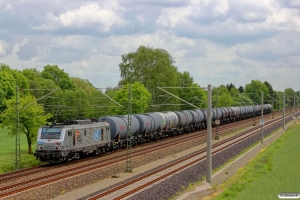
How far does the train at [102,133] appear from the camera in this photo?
38.9 meters

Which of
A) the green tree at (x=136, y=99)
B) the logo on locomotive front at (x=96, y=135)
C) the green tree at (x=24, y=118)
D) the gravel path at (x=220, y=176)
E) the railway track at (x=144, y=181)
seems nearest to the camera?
the railway track at (x=144, y=181)

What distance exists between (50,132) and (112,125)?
33.2ft

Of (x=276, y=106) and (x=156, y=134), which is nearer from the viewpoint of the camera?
(x=156, y=134)

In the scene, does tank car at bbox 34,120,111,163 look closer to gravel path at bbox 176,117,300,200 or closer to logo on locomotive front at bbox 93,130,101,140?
logo on locomotive front at bbox 93,130,101,140

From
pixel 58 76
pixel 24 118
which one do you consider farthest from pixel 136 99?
pixel 58 76

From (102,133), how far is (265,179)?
19.3 metres

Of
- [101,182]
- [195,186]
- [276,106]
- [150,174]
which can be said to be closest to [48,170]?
[101,182]

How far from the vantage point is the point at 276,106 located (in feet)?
646

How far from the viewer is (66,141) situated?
39156 millimetres

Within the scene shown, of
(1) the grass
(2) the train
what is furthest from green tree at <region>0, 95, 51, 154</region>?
(1) the grass

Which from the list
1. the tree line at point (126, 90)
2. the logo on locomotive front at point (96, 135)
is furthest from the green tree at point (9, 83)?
the logo on locomotive front at point (96, 135)

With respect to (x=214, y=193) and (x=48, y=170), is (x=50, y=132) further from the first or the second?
(x=214, y=193)

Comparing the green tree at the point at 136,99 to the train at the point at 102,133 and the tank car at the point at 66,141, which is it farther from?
the tank car at the point at 66,141

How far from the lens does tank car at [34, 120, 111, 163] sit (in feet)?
127
